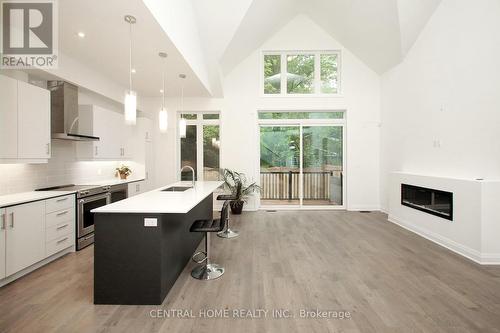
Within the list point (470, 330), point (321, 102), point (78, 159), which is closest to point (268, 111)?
point (321, 102)

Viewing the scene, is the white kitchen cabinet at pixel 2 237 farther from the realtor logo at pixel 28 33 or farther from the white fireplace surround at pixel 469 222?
the white fireplace surround at pixel 469 222

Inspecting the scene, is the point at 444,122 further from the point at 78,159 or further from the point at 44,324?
the point at 78,159

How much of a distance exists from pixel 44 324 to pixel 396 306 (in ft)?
9.77

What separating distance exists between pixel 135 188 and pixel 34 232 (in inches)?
92.0

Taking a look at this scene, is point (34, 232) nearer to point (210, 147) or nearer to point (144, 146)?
point (144, 146)

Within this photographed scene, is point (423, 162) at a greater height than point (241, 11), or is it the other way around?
point (241, 11)

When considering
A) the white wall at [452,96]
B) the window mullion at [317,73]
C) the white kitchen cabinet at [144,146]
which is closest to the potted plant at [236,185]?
the white kitchen cabinet at [144,146]

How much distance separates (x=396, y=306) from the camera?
7.36 feet

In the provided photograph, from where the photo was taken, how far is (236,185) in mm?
5695

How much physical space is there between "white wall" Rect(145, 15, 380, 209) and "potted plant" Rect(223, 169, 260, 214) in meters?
0.23

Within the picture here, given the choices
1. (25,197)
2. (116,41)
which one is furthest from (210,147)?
(25,197)

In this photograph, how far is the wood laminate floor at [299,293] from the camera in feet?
6.56

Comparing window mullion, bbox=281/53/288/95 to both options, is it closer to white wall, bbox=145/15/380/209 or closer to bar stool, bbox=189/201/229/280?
white wall, bbox=145/15/380/209

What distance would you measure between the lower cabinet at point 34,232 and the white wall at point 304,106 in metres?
3.42
